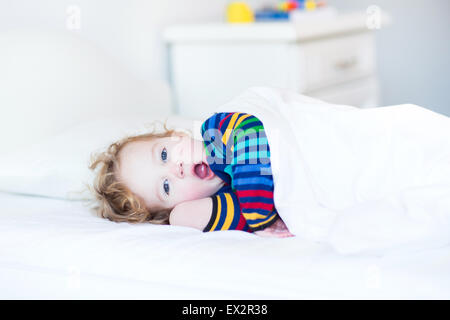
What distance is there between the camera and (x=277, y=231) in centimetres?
103

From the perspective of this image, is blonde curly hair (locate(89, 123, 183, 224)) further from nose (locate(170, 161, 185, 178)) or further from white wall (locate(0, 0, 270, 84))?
white wall (locate(0, 0, 270, 84))

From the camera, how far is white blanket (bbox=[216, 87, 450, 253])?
32.5 inches

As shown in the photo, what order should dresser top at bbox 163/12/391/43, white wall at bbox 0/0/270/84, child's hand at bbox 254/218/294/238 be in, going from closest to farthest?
child's hand at bbox 254/218/294/238 < white wall at bbox 0/0/270/84 < dresser top at bbox 163/12/391/43

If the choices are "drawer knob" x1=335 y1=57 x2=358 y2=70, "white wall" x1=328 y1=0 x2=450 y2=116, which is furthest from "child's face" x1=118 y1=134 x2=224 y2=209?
"white wall" x1=328 y1=0 x2=450 y2=116

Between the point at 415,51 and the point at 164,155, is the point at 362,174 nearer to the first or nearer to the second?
the point at 164,155

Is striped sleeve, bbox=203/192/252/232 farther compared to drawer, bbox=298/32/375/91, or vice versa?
drawer, bbox=298/32/375/91

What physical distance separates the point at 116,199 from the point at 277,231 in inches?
12.7

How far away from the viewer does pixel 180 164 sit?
3.64 feet

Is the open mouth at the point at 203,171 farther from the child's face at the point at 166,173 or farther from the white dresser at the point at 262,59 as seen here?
the white dresser at the point at 262,59

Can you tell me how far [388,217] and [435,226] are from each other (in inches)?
2.5

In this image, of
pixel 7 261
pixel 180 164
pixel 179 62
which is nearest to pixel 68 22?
pixel 179 62

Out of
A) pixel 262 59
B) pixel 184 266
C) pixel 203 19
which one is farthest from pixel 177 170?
pixel 203 19

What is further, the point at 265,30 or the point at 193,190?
the point at 265,30

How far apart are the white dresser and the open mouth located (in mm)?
875
